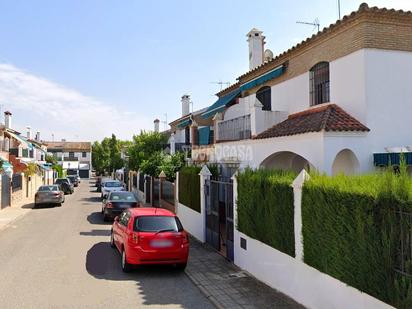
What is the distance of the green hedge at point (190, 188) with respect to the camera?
14752mm

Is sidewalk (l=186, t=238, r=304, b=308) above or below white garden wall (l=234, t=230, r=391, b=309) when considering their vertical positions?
below

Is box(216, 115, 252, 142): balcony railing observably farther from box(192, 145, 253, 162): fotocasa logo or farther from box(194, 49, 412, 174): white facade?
box(194, 49, 412, 174): white facade

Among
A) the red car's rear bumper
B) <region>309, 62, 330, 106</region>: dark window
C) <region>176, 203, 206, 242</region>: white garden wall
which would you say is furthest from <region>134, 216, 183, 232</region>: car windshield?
<region>309, 62, 330, 106</region>: dark window

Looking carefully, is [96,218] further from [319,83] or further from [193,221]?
[319,83]

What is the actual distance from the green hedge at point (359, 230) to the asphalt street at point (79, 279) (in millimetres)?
2483

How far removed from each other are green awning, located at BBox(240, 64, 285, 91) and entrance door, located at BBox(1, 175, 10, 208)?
16216mm

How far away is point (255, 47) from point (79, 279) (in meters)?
15.2

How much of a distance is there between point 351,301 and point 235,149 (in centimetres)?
1095

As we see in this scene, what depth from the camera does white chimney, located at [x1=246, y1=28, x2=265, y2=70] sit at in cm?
2075

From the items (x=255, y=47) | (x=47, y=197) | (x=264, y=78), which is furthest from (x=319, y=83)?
(x=47, y=197)

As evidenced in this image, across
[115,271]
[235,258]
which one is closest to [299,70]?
[235,258]

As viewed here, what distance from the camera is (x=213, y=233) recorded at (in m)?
13.0

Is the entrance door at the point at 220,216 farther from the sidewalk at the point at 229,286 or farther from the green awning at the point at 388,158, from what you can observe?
the green awning at the point at 388,158

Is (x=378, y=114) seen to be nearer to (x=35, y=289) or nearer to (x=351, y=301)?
(x=351, y=301)
